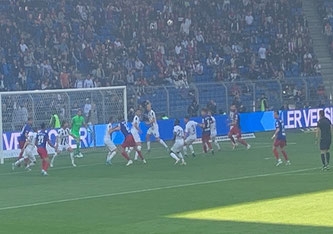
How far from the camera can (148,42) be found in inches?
2218

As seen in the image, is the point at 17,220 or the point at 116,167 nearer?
the point at 17,220

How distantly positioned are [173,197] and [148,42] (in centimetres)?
3119

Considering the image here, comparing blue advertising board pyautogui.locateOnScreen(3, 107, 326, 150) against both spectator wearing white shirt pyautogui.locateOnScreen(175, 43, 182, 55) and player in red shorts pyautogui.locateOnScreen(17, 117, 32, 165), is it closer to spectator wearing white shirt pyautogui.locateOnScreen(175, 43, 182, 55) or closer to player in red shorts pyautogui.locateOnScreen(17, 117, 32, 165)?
player in red shorts pyautogui.locateOnScreen(17, 117, 32, 165)

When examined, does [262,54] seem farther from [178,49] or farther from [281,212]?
[281,212]

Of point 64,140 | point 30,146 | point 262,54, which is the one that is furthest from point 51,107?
point 262,54

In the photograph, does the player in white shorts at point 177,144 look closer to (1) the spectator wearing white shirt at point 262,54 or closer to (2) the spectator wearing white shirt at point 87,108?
(2) the spectator wearing white shirt at point 87,108

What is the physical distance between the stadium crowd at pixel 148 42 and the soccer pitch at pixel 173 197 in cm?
1163

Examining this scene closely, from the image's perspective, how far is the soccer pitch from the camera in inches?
818

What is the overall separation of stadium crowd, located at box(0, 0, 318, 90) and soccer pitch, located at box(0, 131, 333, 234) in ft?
38.2

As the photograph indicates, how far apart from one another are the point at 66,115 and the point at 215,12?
21410mm

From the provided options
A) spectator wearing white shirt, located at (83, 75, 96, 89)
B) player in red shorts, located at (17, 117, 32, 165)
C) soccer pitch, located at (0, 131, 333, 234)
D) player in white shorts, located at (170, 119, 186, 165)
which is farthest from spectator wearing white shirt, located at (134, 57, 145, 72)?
player in white shorts, located at (170, 119, 186, 165)

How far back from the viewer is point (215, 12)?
6203cm

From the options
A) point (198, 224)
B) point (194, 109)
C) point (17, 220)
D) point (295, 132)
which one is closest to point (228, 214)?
point (198, 224)

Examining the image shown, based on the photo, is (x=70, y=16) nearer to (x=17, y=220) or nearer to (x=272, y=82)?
(x=272, y=82)
